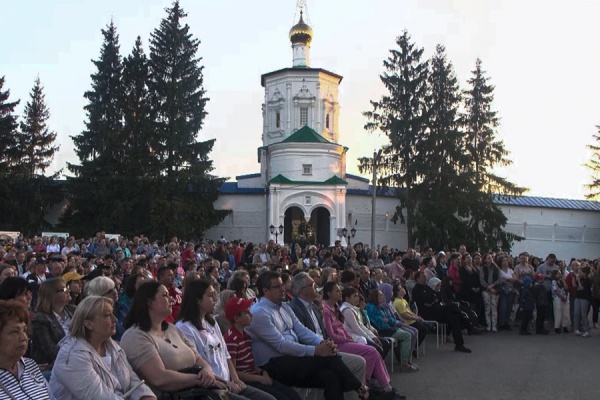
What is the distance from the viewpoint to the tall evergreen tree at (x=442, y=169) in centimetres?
3741

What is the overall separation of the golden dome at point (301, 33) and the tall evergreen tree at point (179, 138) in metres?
10.8

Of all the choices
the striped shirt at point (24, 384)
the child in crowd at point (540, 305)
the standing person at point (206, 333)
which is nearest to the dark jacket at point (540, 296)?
the child in crowd at point (540, 305)

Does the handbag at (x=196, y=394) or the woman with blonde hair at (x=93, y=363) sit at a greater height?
the woman with blonde hair at (x=93, y=363)

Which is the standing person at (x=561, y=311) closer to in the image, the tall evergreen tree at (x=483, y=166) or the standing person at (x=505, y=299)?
the standing person at (x=505, y=299)

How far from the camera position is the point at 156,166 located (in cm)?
3678

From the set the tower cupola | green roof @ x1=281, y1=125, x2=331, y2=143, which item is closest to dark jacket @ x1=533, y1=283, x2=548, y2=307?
green roof @ x1=281, y1=125, x2=331, y2=143

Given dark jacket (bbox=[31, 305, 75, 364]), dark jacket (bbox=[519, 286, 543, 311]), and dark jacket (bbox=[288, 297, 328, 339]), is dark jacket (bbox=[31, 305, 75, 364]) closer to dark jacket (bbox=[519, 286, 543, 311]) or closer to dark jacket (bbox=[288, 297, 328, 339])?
dark jacket (bbox=[288, 297, 328, 339])

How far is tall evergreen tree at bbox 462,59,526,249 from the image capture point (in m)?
38.5

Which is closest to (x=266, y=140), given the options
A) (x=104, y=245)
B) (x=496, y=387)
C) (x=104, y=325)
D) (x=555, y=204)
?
(x=555, y=204)

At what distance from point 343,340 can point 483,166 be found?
35248 mm

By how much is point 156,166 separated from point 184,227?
419 centimetres

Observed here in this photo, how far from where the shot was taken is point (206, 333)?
18.7ft

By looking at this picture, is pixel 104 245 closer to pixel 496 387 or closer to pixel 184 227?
pixel 496 387

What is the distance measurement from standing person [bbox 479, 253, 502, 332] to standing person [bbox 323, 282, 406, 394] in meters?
7.06
